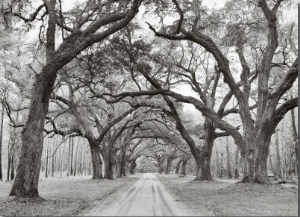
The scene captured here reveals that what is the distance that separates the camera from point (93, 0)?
14.6 meters

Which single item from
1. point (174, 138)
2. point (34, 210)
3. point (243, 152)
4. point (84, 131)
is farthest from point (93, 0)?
point (174, 138)

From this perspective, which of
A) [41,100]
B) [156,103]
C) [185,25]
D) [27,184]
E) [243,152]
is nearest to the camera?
[27,184]

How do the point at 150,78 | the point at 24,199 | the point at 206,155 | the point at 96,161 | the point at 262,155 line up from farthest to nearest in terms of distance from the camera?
the point at 96,161 → the point at 206,155 → the point at 150,78 → the point at 262,155 → the point at 24,199

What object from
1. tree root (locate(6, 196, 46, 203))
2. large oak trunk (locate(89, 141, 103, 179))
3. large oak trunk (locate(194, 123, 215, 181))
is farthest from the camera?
large oak trunk (locate(89, 141, 103, 179))

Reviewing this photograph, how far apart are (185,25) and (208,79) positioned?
9864mm

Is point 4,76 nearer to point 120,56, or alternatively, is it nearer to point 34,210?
point 120,56

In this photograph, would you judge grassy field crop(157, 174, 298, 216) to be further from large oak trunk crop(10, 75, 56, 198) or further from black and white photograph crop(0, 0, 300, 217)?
large oak trunk crop(10, 75, 56, 198)

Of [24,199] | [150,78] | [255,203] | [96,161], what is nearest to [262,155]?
[255,203]

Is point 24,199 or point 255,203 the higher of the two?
point 24,199

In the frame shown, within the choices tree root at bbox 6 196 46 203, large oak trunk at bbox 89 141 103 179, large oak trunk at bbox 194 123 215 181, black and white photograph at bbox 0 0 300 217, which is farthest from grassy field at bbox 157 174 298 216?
large oak trunk at bbox 89 141 103 179

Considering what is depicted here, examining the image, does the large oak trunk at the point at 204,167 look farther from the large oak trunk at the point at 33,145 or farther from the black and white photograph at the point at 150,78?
the large oak trunk at the point at 33,145

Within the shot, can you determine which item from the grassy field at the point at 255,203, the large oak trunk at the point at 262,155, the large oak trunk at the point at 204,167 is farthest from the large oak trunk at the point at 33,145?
the large oak trunk at the point at 204,167

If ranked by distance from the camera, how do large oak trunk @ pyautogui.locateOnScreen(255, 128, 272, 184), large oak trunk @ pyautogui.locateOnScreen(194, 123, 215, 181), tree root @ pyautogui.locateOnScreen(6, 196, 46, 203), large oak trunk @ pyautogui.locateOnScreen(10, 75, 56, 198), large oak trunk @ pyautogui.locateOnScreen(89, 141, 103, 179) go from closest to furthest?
tree root @ pyautogui.locateOnScreen(6, 196, 46, 203) < large oak trunk @ pyautogui.locateOnScreen(10, 75, 56, 198) < large oak trunk @ pyautogui.locateOnScreen(255, 128, 272, 184) < large oak trunk @ pyautogui.locateOnScreen(194, 123, 215, 181) < large oak trunk @ pyautogui.locateOnScreen(89, 141, 103, 179)

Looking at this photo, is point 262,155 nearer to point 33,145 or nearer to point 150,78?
point 150,78
